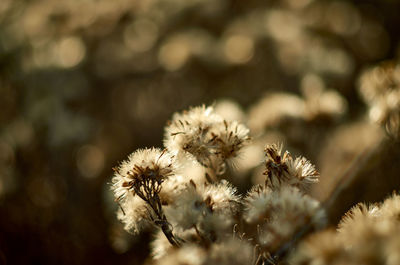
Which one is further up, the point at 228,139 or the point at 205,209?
the point at 228,139

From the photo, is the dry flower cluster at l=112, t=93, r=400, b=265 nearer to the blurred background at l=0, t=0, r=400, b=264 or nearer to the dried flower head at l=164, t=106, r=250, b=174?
the dried flower head at l=164, t=106, r=250, b=174

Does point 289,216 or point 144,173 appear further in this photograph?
point 144,173

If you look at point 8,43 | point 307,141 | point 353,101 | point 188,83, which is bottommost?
point 307,141

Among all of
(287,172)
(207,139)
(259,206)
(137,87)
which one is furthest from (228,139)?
(137,87)

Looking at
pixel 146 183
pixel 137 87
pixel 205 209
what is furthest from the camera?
pixel 137 87

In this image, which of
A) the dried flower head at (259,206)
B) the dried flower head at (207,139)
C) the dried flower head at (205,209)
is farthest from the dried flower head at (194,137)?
the dried flower head at (259,206)

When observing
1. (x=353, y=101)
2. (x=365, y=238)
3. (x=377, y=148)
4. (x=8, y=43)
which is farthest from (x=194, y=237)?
(x=8, y=43)

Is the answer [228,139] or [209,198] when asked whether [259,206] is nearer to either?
[209,198]

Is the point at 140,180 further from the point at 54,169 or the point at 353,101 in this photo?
the point at 353,101

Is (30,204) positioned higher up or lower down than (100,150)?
lower down
